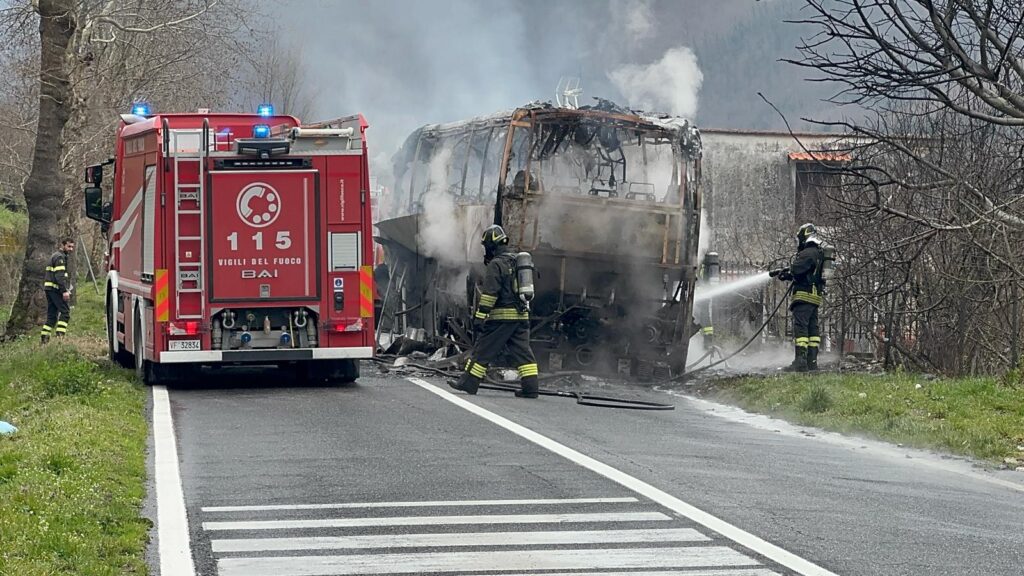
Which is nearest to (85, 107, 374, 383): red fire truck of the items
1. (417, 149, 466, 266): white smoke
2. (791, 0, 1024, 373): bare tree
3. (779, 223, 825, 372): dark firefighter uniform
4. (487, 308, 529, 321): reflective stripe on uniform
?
(487, 308, 529, 321): reflective stripe on uniform

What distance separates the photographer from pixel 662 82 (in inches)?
1130

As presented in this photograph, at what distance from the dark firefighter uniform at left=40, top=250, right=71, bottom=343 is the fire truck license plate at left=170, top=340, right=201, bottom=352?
7569 millimetres

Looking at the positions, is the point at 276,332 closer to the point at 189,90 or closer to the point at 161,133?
the point at 161,133

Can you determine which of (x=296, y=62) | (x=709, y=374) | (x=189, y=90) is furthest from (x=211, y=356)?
(x=296, y=62)

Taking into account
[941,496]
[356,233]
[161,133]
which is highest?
[161,133]

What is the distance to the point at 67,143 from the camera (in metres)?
28.0

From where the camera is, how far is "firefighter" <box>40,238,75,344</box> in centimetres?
2114

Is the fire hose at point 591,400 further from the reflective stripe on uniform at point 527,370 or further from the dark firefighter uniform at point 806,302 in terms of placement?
the dark firefighter uniform at point 806,302

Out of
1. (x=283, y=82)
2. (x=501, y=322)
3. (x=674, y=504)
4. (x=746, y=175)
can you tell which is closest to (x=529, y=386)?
(x=501, y=322)

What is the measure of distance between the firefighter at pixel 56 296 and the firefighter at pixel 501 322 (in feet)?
29.7

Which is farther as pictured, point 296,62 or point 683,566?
point 296,62

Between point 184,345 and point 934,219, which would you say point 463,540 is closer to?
point 184,345

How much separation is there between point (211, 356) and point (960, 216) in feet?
27.8

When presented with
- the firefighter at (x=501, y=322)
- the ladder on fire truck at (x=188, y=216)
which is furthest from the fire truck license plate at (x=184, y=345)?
the firefighter at (x=501, y=322)
